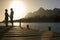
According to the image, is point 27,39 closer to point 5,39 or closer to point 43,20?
point 5,39

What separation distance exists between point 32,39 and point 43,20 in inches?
4986

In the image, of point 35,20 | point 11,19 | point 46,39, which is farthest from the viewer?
point 35,20

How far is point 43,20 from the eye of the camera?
143 meters

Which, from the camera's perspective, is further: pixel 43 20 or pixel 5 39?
pixel 43 20

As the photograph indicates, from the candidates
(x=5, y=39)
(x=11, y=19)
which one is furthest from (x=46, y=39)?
(x=11, y=19)

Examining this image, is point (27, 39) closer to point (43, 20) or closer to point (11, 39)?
point (11, 39)

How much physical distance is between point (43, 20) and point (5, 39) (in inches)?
4992

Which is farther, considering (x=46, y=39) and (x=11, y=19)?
(x=11, y=19)

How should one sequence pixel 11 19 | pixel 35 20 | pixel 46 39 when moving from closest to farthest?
pixel 46 39 → pixel 11 19 → pixel 35 20

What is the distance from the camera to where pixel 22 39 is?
1686 cm

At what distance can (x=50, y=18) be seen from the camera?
149m

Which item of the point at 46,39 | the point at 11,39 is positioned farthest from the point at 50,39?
the point at 11,39

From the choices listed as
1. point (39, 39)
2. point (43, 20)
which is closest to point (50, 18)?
point (43, 20)

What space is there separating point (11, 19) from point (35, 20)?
11516 centimetres
